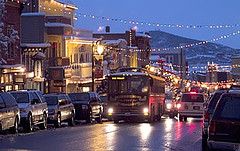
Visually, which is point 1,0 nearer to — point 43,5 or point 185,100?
point 185,100

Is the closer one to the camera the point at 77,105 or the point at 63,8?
the point at 77,105

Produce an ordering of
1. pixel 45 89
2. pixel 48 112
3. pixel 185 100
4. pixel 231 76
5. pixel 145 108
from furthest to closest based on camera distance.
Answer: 1. pixel 231 76
2. pixel 45 89
3. pixel 185 100
4. pixel 145 108
5. pixel 48 112

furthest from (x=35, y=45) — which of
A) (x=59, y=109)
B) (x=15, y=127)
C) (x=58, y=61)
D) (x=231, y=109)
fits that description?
(x=231, y=109)

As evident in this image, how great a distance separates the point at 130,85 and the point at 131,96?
884mm

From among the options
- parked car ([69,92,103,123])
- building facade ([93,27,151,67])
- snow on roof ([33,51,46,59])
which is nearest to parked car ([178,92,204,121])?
parked car ([69,92,103,123])

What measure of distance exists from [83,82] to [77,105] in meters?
26.3

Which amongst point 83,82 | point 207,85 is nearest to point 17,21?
point 83,82

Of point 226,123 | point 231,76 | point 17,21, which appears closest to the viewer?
point 226,123

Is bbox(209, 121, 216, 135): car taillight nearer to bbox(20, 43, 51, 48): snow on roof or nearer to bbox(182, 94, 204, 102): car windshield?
bbox(182, 94, 204, 102): car windshield

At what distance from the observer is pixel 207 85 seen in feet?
498

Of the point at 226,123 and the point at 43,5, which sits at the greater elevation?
the point at 43,5

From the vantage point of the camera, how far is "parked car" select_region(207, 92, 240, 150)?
585 inches

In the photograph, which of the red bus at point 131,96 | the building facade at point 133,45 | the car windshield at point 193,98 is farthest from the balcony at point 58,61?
the building facade at point 133,45

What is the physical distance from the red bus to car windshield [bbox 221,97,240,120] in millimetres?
24057
